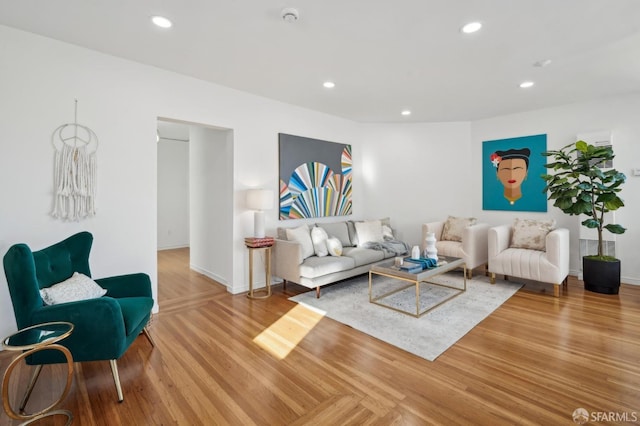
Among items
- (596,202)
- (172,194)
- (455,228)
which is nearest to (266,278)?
(455,228)

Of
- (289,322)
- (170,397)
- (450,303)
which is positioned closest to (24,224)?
(170,397)

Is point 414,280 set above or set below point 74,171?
below

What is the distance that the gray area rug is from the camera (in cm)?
275

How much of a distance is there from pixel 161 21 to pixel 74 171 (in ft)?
5.20

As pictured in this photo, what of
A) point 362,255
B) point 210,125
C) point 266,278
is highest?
point 210,125

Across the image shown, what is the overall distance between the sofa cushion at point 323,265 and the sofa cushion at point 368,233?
2.68 ft

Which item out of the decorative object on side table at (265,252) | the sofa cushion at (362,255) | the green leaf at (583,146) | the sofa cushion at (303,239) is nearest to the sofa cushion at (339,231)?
the sofa cushion at (362,255)

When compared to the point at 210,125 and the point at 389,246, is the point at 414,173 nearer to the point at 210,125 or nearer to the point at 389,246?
the point at 389,246

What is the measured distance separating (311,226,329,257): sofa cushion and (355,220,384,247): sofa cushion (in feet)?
2.70

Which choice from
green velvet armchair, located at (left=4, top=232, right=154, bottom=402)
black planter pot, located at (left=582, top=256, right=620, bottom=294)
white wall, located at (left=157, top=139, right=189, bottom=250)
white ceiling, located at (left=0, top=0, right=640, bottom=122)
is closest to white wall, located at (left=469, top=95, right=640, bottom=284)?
white ceiling, located at (left=0, top=0, right=640, bottom=122)

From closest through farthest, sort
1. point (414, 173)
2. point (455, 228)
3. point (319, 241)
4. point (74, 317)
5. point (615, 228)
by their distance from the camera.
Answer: point (74, 317)
point (615, 228)
point (319, 241)
point (455, 228)
point (414, 173)

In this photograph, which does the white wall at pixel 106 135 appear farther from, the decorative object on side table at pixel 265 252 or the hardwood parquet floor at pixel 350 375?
the hardwood parquet floor at pixel 350 375

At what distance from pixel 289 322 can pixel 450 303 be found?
1911mm

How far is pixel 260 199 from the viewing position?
3.88 meters
